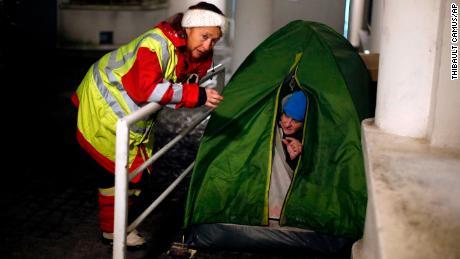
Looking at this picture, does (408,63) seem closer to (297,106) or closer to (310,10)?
(297,106)

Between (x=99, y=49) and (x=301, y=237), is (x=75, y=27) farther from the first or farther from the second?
(x=301, y=237)

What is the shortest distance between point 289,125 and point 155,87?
1.10 m

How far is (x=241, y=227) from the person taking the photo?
163 inches

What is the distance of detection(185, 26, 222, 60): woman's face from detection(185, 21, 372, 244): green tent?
0.50m

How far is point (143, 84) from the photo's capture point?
11.7ft

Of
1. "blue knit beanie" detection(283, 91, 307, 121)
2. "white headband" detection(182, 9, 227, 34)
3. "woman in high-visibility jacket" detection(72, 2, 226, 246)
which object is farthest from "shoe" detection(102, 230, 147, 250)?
"white headband" detection(182, 9, 227, 34)

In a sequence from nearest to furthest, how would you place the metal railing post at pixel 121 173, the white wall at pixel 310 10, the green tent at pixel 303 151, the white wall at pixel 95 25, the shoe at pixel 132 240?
the metal railing post at pixel 121 173 → the green tent at pixel 303 151 → the shoe at pixel 132 240 → the white wall at pixel 95 25 → the white wall at pixel 310 10

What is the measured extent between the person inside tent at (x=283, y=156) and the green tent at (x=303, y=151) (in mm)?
132

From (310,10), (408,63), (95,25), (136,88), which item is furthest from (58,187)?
(310,10)

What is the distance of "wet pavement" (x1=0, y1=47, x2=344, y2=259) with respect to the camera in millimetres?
4203

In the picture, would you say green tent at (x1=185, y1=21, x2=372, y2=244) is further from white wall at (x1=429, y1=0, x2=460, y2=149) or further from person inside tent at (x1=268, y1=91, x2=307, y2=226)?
white wall at (x1=429, y1=0, x2=460, y2=149)

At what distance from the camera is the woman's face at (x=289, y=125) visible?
4.24m

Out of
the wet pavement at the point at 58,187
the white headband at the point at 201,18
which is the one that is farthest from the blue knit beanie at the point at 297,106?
the wet pavement at the point at 58,187

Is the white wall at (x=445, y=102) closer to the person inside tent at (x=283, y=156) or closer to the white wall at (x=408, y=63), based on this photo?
the white wall at (x=408, y=63)
